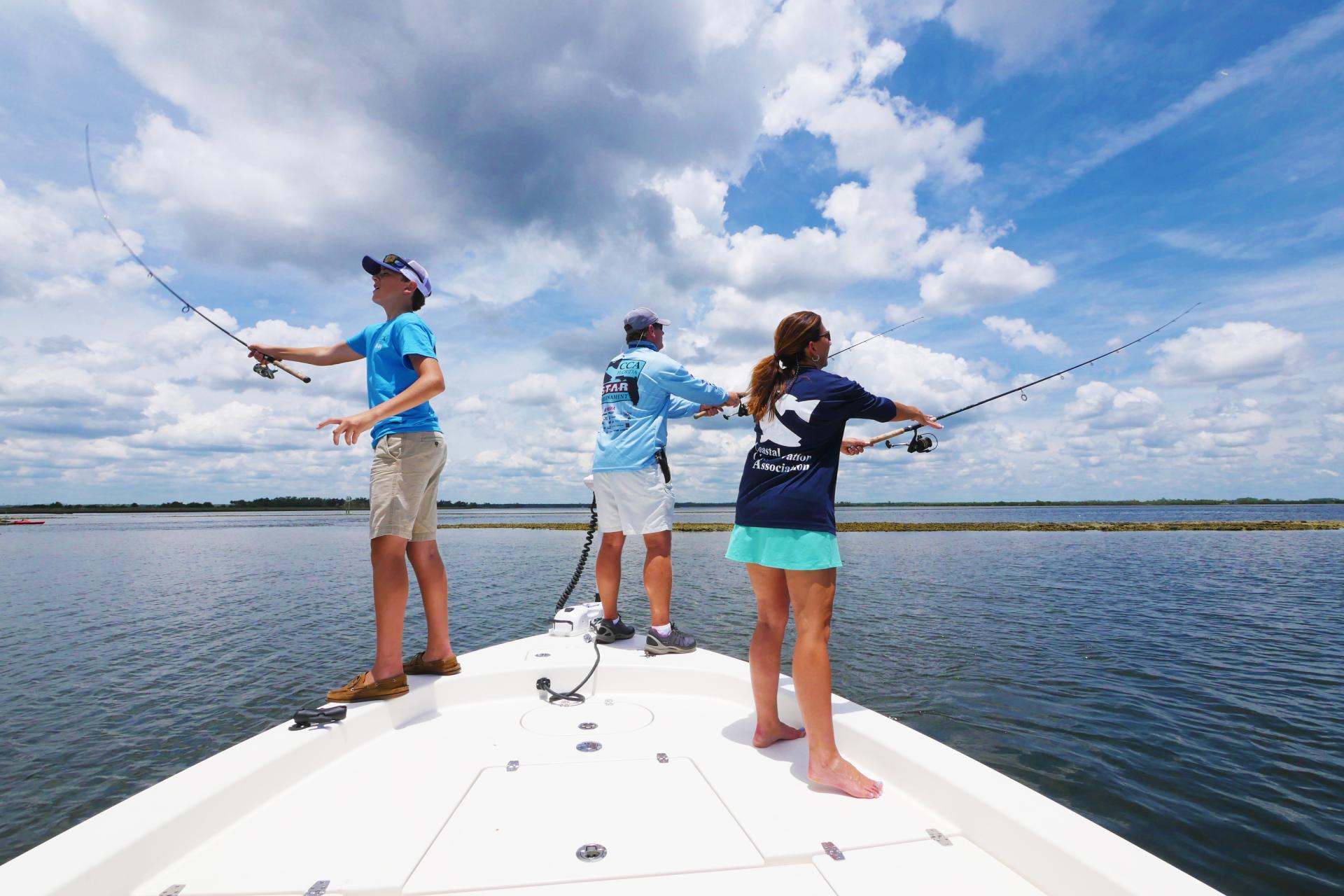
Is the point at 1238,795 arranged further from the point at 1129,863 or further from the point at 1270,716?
the point at 1129,863

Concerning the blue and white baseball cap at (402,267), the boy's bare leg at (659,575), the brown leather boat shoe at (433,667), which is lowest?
the brown leather boat shoe at (433,667)

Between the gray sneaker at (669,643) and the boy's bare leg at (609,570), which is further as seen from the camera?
the boy's bare leg at (609,570)

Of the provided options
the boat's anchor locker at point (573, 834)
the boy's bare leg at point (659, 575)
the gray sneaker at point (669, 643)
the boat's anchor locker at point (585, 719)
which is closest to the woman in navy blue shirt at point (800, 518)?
the boat's anchor locker at point (573, 834)

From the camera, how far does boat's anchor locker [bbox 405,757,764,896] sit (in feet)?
5.91

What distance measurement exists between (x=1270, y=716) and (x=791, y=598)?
22.7ft

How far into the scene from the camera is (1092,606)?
12.7 meters

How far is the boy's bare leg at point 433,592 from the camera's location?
3.35m

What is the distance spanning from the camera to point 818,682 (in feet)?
7.77

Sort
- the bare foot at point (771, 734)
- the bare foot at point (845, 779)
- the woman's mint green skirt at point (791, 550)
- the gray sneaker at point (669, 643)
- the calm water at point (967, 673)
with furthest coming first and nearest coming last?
the calm water at point (967, 673) → the gray sneaker at point (669, 643) → the bare foot at point (771, 734) → the woman's mint green skirt at point (791, 550) → the bare foot at point (845, 779)

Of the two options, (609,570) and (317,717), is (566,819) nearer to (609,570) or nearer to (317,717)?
(317,717)

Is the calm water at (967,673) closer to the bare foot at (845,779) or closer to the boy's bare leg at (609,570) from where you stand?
the bare foot at (845,779)

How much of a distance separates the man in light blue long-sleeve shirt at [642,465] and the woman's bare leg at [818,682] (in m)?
1.67

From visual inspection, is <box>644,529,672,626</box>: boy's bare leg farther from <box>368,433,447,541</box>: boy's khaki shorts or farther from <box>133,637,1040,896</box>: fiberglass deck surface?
Result: <box>368,433,447,541</box>: boy's khaki shorts

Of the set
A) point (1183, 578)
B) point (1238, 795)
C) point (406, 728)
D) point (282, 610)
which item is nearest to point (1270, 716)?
point (1238, 795)
